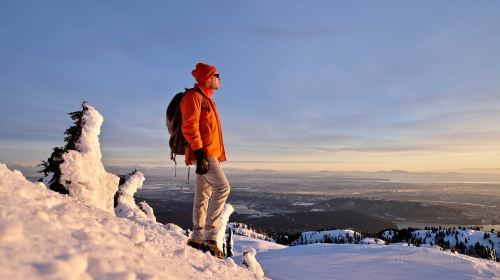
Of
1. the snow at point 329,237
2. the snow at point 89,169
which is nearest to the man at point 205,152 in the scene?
the snow at point 89,169

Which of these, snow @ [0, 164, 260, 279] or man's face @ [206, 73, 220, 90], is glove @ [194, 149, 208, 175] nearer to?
man's face @ [206, 73, 220, 90]

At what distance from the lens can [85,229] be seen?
119 inches

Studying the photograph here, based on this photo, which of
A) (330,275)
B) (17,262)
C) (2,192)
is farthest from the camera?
(330,275)

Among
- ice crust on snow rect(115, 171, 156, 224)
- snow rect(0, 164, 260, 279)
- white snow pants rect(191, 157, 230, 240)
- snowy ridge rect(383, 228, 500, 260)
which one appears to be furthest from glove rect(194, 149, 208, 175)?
snowy ridge rect(383, 228, 500, 260)

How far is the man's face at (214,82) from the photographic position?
19.9 ft

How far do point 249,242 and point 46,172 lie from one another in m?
63.0

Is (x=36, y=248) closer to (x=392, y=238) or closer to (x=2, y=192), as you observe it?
(x=2, y=192)

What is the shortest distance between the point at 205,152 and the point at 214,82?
1232 mm

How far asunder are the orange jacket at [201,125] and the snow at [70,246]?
6.08ft

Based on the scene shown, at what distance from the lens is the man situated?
5.57 meters

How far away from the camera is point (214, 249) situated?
225 inches

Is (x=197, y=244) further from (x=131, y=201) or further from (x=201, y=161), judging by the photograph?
(x=131, y=201)

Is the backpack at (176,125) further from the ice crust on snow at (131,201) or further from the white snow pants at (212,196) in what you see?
the ice crust on snow at (131,201)

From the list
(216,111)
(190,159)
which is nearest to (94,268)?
(190,159)
